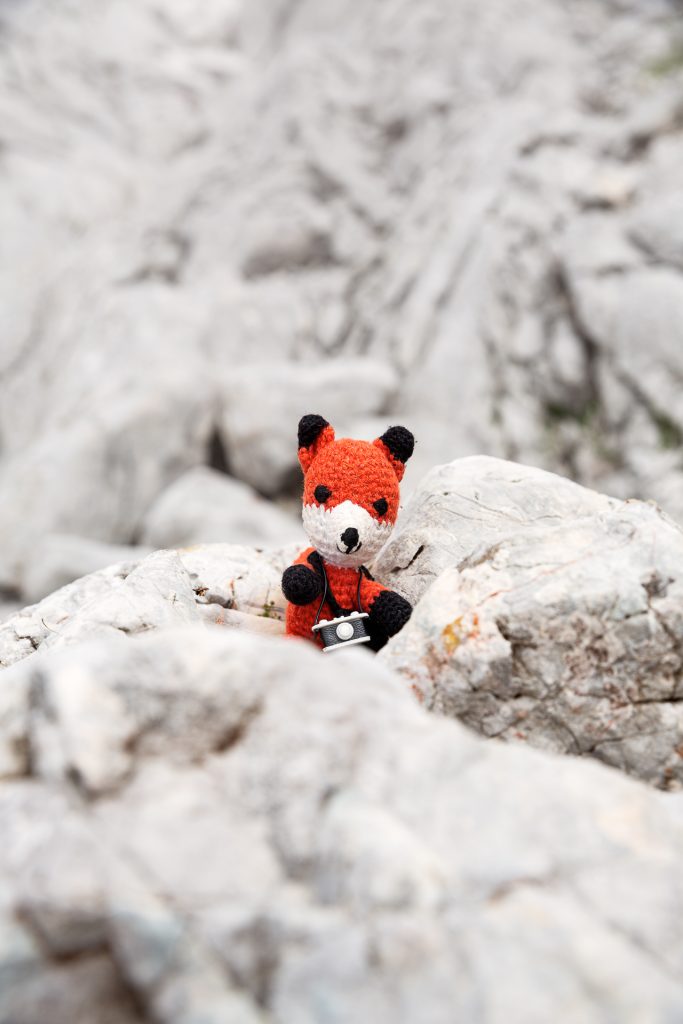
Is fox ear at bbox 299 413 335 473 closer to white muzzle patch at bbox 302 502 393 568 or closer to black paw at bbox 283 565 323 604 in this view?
white muzzle patch at bbox 302 502 393 568

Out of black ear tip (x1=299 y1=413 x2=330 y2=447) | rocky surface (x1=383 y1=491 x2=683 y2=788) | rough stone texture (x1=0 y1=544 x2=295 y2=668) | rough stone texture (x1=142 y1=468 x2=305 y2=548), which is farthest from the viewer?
rough stone texture (x1=142 y1=468 x2=305 y2=548)

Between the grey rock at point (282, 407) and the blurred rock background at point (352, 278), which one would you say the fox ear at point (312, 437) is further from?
the grey rock at point (282, 407)

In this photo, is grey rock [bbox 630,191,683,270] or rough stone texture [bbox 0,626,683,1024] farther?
grey rock [bbox 630,191,683,270]

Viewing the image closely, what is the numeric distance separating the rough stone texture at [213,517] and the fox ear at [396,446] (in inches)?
304

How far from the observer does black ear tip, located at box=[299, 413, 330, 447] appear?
13.8ft

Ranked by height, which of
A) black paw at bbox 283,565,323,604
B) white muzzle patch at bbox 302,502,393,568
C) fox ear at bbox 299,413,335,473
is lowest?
black paw at bbox 283,565,323,604

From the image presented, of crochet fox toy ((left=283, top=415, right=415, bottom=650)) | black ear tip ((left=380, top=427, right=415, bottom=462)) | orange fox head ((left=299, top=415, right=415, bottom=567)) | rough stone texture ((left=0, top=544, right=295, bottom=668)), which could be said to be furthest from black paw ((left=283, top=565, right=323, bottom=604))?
black ear tip ((left=380, top=427, right=415, bottom=462))

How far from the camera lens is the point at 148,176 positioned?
24.8 meters

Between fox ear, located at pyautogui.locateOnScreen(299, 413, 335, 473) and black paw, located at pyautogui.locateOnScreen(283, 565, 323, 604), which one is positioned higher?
fox ear, located at pyautogui.locateOnScreen(299, 413, 335, 473)

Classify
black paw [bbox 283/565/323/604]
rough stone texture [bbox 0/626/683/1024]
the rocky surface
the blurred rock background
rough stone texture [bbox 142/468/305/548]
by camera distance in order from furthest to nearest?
1. the blurred rock background
2. rough stone texture [bbox 142/468/305/548]
3. black paw [bbox 283/565/323/604]
4. the rocky surface
5. rough stone texture [bbox 0/626/683/1024]

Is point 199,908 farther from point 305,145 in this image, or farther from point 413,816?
point 305,145

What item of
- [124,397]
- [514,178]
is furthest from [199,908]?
[514,178]

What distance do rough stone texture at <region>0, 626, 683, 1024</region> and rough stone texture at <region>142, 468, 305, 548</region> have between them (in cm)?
969

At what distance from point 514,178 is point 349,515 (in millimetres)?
13775
